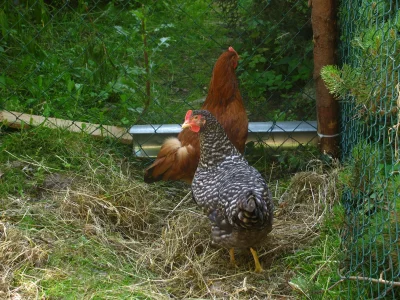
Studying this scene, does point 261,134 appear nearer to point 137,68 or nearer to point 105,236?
point 137,68

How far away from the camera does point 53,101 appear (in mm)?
5113

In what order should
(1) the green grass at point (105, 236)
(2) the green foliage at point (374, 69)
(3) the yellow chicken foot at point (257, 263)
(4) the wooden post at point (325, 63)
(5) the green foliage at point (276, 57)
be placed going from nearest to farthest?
1. (2) the green foliage at point (374, 69)
2. (1) the green grass at point (105, 236)
3. (3) the yellow chicken foot at point (257, 263)
4. (4) the wooden post at point (325, 63)
5. (5) the green foliage at point (276, 57)

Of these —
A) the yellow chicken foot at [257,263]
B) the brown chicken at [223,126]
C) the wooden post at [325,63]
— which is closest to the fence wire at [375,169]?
the yellow chicken foot at [257,263]

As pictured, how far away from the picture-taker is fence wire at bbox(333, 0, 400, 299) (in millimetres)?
2471

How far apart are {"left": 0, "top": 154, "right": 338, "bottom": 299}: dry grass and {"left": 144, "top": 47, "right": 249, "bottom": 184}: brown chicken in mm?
195

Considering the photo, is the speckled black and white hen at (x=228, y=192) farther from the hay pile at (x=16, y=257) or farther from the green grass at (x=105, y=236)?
the hay pile at (x=16, y=257)

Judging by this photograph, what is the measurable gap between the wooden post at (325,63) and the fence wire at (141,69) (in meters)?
0.20

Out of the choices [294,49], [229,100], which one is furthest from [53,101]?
[294,49]

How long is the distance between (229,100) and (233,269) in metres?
1.20

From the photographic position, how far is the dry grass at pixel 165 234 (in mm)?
3410

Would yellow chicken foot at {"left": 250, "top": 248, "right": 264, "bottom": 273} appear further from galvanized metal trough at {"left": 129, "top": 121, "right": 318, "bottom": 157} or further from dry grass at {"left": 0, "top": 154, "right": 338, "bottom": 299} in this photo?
galvanized metal trough at {"left": 129, "top": 121, "right": 318, "bottom": 157}

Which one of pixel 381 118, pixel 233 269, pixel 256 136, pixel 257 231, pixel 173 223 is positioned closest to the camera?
pixel 381 118

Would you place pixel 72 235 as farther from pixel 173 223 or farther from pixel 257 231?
pixel 257 231

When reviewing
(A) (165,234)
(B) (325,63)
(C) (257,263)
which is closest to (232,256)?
(C) (257,263)
